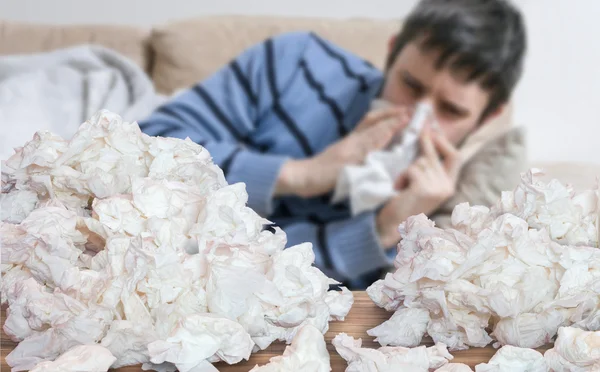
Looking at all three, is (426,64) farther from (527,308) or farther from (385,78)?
(527,308)

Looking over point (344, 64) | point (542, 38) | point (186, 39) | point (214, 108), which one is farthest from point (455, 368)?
point (542, 38)

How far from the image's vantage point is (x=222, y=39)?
4.60ft

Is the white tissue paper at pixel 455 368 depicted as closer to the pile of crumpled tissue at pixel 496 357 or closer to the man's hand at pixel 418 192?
the pile of crumpled tissue at pixel 496 357

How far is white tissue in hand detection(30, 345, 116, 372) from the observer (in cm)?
18

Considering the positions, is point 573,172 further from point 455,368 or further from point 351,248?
point 455,368

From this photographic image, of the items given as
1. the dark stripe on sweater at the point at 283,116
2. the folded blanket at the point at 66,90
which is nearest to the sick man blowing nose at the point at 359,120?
the dark stripe on sweater at the point at 283,116

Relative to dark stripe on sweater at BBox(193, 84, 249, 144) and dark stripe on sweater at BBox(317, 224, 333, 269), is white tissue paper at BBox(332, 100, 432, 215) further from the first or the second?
dark stripe on sweater at BBox(193, 84, 249, 144)

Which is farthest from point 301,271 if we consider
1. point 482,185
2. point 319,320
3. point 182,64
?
point 182,64

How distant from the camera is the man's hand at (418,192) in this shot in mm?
1088

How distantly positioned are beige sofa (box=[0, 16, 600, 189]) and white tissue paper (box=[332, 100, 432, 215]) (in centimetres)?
37

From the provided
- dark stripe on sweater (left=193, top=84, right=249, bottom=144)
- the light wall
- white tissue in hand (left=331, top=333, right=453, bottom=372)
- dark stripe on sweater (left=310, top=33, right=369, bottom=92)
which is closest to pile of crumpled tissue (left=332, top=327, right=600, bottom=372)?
white tissue in hand (left=331, top=333, right=453, bottom=372)

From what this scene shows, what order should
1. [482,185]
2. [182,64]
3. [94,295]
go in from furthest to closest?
[182,64]
[482,185]
[94,295]

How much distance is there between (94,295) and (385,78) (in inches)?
41.5

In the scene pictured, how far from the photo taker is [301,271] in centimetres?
22
